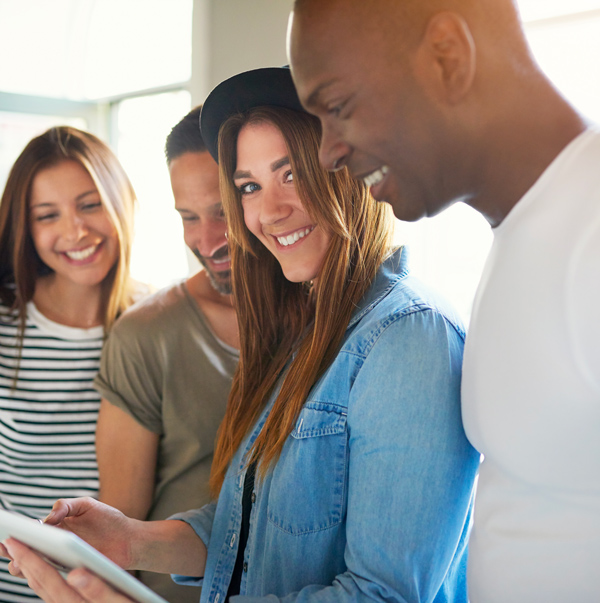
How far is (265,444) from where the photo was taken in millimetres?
1064

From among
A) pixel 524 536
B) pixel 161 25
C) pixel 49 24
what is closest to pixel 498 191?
pixel 524 536

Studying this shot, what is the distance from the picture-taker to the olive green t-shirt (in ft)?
4.99

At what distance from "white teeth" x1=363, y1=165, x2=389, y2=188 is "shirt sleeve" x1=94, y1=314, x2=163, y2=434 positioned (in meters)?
0.98

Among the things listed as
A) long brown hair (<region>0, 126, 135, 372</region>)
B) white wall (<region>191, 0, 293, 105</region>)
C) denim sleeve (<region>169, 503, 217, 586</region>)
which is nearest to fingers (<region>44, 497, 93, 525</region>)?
denim sleeve (<region>169, 503, 217, 586</region>)

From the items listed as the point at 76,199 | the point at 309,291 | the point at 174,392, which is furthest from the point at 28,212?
the point at 309,291

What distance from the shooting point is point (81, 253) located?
179 centimetres

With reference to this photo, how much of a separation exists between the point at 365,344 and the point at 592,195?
1.39 ft

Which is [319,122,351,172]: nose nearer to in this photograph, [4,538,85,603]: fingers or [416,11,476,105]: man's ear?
[416,11,476,105]: man's ear

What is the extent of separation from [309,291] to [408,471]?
0.59 m

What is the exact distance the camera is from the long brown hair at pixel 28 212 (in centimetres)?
176

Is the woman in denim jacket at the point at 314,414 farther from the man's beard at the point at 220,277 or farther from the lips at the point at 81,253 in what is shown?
the lips at the point at 81,253

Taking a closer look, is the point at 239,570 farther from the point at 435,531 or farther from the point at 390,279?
the point at 390,279

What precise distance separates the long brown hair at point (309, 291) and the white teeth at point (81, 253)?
26.0 inches

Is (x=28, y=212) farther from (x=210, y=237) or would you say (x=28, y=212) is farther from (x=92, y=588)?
(x=92, y=588)
